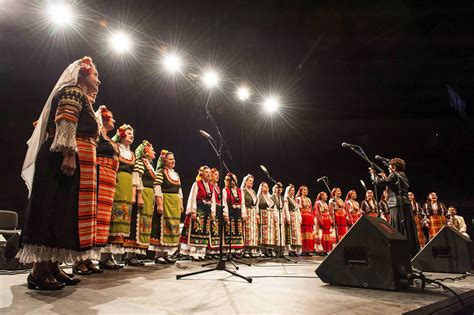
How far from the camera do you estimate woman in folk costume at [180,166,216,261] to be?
5457 millimetres

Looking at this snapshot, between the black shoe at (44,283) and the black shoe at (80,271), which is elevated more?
the black shoe at (44,283)

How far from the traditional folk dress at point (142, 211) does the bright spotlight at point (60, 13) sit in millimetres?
2811

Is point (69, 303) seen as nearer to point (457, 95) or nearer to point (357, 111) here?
point (357, 111)

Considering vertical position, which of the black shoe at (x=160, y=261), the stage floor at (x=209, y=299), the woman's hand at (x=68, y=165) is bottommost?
the black shoe at (x=160, y=261)

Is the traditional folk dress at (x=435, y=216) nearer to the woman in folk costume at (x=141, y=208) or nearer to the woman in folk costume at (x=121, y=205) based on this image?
the woman in folk costume at (x=141, y=208)

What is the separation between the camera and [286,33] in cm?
714

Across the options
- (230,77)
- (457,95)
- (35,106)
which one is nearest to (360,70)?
(230,77)

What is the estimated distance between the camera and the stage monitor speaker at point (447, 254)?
153 inches

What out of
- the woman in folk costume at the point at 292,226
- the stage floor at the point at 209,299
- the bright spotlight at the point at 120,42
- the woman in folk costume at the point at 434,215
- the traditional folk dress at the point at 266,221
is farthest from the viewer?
the woman in folk costume at the point at 434,215

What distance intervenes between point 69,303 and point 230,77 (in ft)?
23.1

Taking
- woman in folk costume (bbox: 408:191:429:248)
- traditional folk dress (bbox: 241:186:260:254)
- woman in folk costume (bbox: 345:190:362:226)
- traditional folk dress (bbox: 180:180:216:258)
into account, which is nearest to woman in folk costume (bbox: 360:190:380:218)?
woman in folk costume (bbox: 345:190:362:226)

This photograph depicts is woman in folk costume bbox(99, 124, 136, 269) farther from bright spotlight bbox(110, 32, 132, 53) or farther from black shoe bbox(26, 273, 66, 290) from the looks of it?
bright spotlight bbox(110, 32, 132, 53)

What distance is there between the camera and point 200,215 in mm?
5625

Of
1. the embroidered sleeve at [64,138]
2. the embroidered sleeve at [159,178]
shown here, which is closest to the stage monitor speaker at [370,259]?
the embroidered sleeve at [64,138]
